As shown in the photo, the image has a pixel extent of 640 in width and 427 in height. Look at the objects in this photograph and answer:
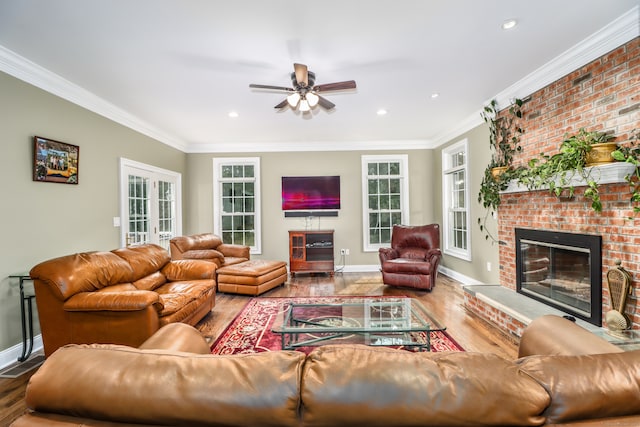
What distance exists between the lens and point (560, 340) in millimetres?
1332

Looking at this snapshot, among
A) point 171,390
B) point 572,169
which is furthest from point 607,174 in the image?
point 171,390

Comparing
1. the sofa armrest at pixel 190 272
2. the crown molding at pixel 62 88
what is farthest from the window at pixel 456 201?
the crown molding at pixel 62 88

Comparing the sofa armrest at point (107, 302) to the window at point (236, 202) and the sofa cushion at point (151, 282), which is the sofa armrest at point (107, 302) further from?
the window at point (236, 202)

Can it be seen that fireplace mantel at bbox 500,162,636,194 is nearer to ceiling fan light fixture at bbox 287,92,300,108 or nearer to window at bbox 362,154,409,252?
ceiling fan light fixture at bbox 287,92,300,108

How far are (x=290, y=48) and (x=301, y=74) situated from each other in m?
0.22

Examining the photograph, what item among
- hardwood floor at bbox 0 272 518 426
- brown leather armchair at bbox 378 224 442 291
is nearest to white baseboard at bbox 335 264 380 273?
hardwood floor at bbox 0 272 518 426

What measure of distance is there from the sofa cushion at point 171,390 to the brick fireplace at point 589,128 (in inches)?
110

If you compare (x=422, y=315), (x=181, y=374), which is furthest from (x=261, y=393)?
(x=422, y=315)

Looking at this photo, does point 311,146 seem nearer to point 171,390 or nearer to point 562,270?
point 562,270

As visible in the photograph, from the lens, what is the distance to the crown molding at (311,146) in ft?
20.1

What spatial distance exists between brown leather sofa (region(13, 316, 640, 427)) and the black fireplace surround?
2352 millimetres

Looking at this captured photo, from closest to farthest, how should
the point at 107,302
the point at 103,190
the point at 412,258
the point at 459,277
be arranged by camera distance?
1. the point at 107,302
2. the point at 103,190
3. the point at 412,258
4. the point at 459,277

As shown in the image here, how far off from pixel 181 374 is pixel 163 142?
531cm

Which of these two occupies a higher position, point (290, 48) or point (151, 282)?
point (290, 48)
